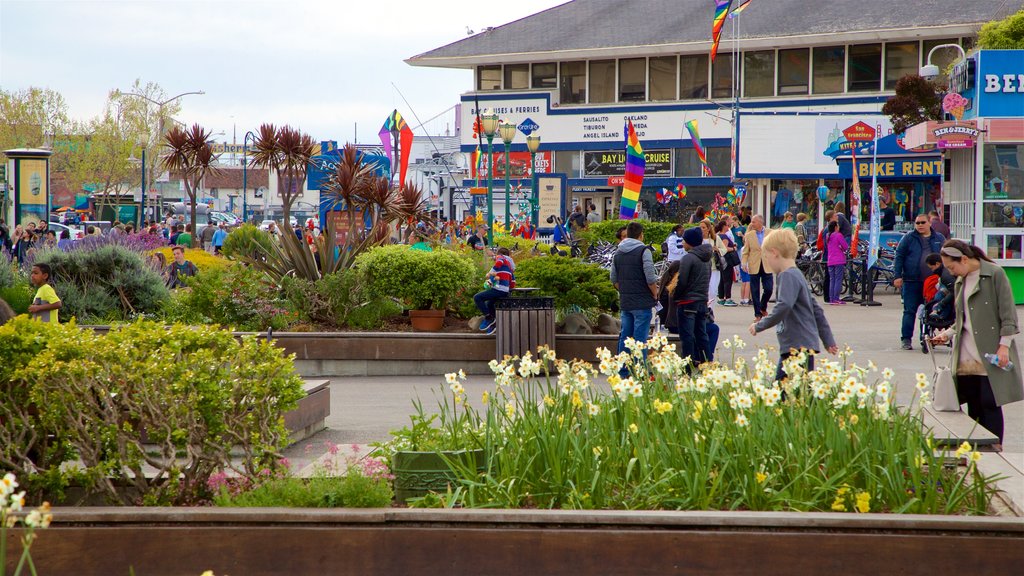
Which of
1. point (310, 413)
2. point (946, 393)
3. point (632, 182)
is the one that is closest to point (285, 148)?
point (632, 182)

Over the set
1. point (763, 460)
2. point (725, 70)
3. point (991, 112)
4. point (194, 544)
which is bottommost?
point (194, 544)

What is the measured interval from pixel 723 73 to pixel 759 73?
1.55 m

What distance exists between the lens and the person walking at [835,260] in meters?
21.2

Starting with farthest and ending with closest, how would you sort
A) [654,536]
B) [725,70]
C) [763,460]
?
1. [725,70]
2. [763,460]
3. [654,536]

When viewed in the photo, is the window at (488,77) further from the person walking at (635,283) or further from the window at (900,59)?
the person walking at (635,283)

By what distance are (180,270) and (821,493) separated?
Answer: 15.2 m

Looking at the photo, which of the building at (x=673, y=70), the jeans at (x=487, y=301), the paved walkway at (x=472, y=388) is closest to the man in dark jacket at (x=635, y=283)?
the paved walkway at (x=472, y=388)

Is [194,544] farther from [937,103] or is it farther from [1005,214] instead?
[937,103]

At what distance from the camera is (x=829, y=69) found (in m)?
46.9

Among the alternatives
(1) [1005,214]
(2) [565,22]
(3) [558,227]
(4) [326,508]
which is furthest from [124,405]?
(2) [565,22]

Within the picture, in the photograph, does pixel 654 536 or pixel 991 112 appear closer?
pixel 654 536

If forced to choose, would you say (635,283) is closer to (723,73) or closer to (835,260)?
(835,260)

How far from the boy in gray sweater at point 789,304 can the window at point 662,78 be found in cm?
4227

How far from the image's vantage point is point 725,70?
160 feet
